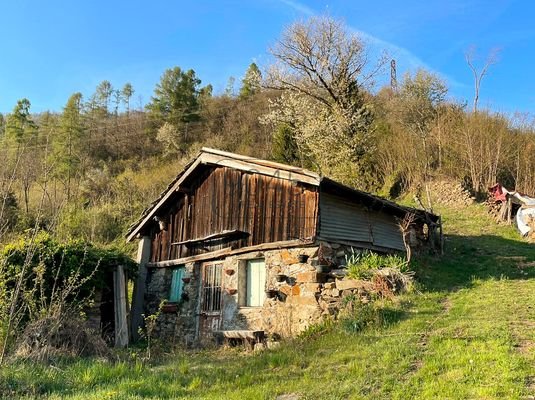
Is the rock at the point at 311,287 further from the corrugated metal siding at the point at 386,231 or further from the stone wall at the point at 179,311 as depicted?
the stone wall at the point at 179,311

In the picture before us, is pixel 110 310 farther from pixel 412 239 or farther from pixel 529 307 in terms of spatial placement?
pixel 529 307

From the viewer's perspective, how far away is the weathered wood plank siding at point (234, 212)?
11.0 m

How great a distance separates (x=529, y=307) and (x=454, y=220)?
12224 millimetres

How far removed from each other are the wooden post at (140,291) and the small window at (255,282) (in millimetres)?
4198

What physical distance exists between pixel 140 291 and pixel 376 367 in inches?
384

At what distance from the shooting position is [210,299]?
12609 mm

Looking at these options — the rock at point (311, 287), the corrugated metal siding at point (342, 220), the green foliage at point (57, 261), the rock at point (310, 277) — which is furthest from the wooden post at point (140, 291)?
the corrugated metal siding at point (342, 220)

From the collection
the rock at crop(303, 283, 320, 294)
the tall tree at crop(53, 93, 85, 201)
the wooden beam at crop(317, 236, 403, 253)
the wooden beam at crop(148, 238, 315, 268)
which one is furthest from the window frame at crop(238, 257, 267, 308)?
the tall tree at crop(53, 93, 85, 201)

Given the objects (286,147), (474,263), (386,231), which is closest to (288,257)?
(386,231)

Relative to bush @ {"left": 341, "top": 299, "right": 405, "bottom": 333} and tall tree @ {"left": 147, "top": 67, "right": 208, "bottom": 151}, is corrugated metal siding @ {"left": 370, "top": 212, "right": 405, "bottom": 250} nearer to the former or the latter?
bush @ {"left": 341, "top": 299, "right": 405, "bottom": 333}

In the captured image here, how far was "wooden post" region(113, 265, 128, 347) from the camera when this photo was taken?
1209cm

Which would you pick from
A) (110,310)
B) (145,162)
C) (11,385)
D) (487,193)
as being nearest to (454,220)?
(487,193)

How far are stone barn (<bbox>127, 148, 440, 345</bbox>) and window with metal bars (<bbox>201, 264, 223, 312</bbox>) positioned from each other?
0.09ft

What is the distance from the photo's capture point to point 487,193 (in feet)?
75.1
